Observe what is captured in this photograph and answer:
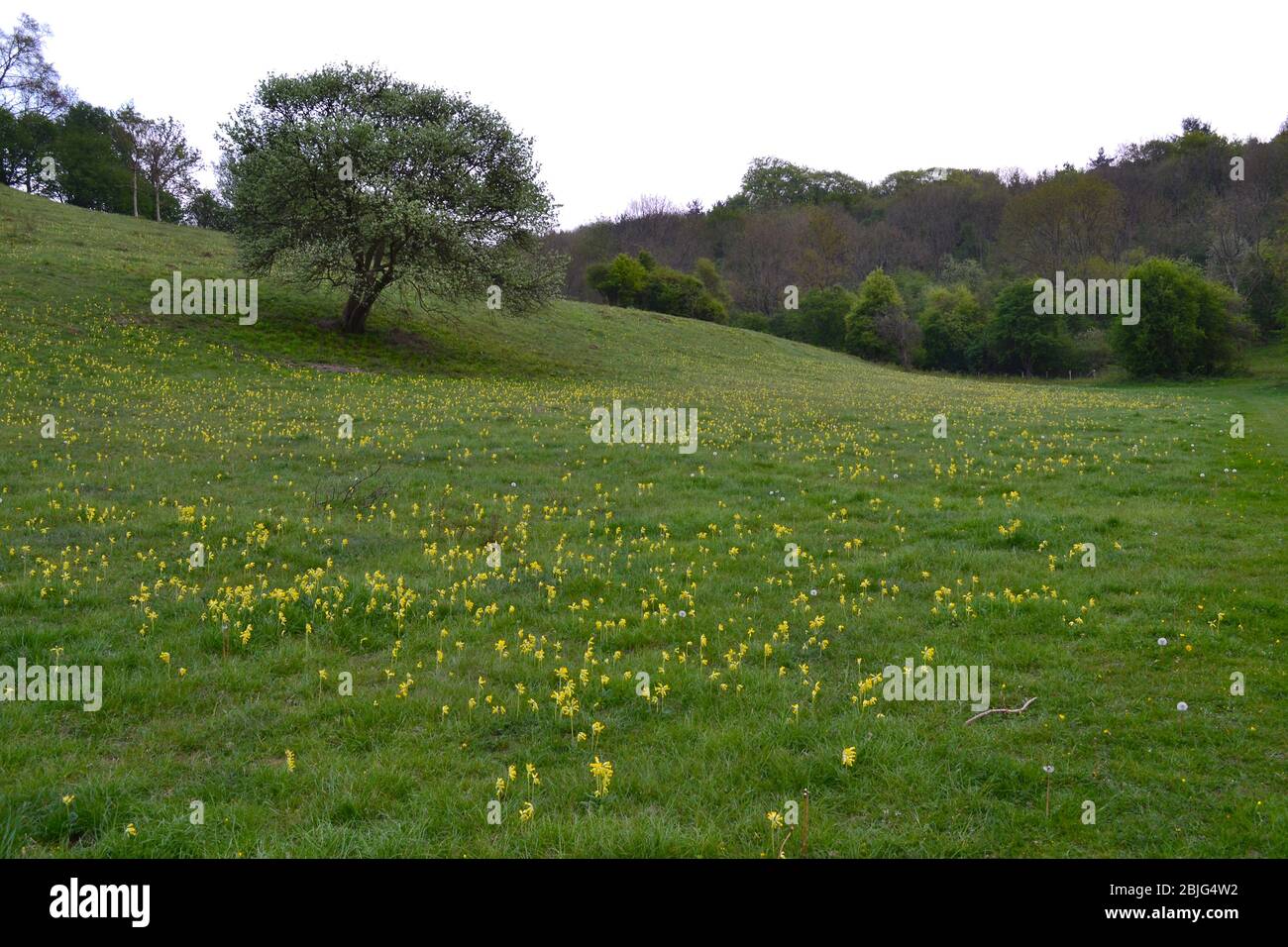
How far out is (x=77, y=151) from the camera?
268 ft

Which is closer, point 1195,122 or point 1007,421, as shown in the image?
point 1007,421

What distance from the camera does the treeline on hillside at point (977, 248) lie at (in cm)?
7412

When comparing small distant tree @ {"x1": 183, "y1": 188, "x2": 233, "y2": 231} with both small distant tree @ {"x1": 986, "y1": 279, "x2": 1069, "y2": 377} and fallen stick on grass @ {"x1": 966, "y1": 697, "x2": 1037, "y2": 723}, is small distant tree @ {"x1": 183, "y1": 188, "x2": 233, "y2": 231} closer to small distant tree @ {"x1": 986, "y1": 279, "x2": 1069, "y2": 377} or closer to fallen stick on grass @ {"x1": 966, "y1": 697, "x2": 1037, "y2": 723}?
small distant tree @ {"x1": 986, "y1": 279, "x2": 1069, "y2": 377}

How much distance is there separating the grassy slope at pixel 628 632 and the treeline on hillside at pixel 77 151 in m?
70.7

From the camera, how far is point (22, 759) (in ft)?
20.3

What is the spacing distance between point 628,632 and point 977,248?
419ft

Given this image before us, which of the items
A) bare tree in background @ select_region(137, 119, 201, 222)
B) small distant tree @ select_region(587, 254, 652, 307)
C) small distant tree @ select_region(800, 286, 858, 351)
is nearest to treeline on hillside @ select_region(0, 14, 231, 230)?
bare tree in background @ select_region(137, 119, 201, 222)

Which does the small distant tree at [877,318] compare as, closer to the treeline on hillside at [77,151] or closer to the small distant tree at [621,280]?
the small distant tree at [621,280]

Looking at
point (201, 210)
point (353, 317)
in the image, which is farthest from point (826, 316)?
point (201, 210)

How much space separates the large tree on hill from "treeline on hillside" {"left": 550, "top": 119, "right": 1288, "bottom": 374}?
2790 cm
